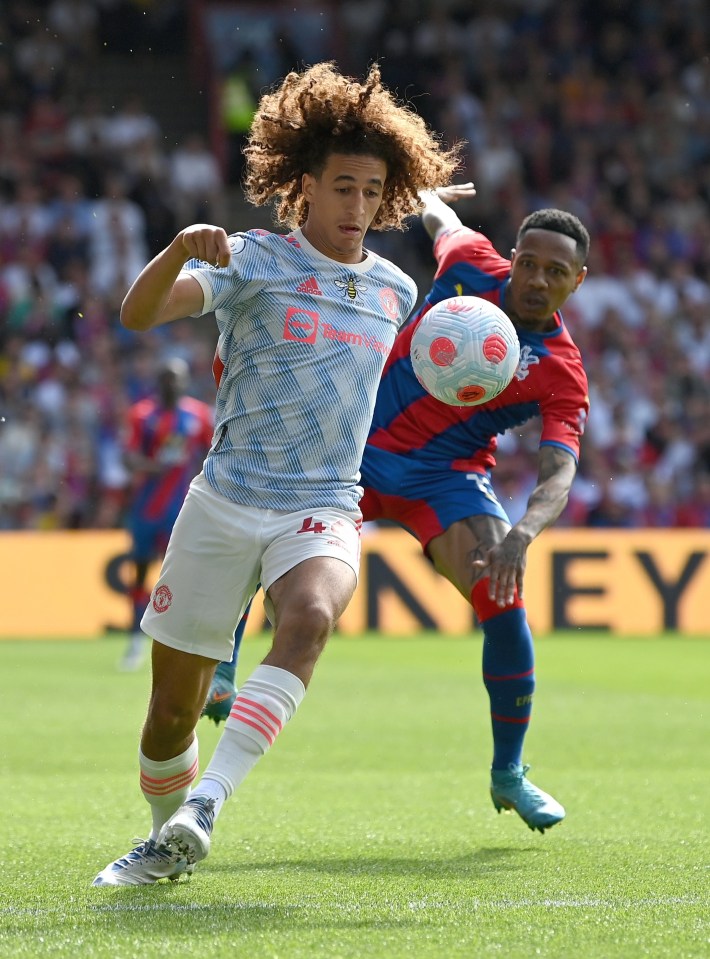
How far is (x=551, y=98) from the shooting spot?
21406 mm

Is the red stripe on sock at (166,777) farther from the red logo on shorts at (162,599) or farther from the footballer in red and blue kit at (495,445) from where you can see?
the footballer in red and blue kit at (495,445)

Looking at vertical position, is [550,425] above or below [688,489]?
above

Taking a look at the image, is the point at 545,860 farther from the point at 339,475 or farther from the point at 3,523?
the point at 3,523

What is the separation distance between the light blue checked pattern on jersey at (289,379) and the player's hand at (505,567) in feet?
1.71

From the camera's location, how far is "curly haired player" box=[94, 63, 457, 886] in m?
4.52

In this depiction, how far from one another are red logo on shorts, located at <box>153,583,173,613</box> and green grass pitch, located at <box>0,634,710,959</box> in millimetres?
841

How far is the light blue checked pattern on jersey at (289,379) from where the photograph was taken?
4754mm

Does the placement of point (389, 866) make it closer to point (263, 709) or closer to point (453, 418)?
point (263, 709)

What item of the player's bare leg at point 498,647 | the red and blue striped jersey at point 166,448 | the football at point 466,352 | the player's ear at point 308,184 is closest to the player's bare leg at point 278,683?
the football at point 466,352

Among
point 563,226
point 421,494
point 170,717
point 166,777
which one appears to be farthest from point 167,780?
point 563,226

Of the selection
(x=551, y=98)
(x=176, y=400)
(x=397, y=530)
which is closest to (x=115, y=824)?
(x=176, y=400)

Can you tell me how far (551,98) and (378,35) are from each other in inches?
106

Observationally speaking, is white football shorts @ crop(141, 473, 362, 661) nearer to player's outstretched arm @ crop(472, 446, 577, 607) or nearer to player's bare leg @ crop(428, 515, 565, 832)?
player's outstretched arm @ crop(472, 446, 577, 607)

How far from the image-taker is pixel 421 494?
6.23 m
